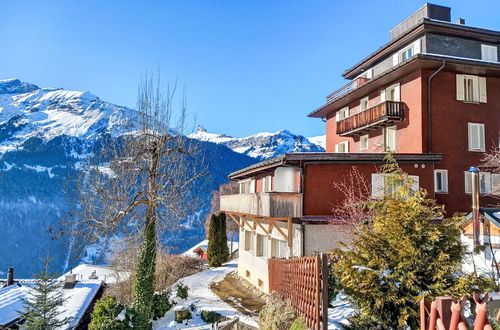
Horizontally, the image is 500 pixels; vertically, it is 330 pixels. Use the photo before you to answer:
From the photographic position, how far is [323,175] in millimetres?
17188

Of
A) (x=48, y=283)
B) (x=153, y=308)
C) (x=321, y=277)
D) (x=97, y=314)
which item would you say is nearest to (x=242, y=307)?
(x=153, y=308)

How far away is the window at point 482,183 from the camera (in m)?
21.4

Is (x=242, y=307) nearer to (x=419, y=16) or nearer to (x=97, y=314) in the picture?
(x=97, y=314)

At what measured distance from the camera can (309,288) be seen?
308 inches

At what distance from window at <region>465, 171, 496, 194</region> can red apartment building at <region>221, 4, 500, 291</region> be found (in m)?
0.06

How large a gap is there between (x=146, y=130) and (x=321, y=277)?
1081 centimetres

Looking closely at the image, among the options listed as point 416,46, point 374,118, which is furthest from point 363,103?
point 416,46

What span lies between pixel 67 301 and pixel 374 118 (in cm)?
2155

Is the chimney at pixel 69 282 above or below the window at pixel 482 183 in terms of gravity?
below

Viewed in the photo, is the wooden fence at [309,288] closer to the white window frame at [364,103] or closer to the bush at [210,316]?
the bush at [210,316]

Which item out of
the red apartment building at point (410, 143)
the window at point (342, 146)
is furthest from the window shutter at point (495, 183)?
the window at point (342, 146)

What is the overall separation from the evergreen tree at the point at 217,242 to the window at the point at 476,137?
21.5 metres

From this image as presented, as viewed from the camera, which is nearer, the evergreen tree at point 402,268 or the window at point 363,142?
the evergreen tree at point 402,268

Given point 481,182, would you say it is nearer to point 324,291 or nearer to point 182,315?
point 182,315
